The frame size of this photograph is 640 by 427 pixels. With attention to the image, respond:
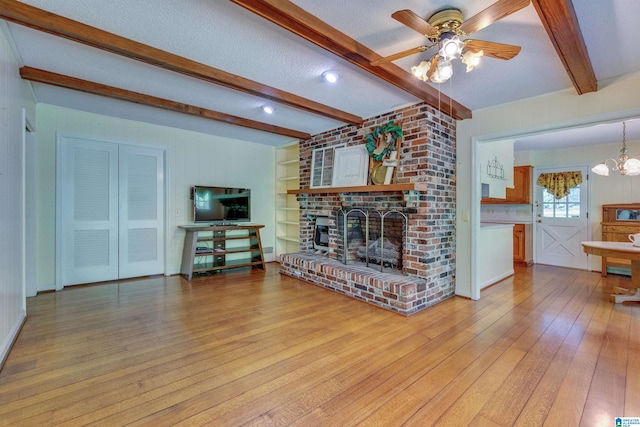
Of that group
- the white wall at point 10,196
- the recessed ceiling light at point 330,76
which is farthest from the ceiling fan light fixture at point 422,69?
the white wall at point 10,196

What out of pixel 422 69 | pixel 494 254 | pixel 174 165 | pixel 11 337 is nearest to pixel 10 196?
pixel 11 337

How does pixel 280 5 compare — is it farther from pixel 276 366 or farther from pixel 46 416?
pixel 46 416

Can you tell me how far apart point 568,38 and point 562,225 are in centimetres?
505

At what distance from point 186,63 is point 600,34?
3173 mm

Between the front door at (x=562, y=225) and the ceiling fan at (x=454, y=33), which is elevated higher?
the ceiling fan at (x=454, y=33)

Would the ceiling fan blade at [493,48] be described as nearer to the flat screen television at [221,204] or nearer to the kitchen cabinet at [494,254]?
the kitchen cabinet at [494,254]

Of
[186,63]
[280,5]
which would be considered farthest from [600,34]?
[186,63]

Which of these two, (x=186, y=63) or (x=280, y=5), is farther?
(x=186, y=63)

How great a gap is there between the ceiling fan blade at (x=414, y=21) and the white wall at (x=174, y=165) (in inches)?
166

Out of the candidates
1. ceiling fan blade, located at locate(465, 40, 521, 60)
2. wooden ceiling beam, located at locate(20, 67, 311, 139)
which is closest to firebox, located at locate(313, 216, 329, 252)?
wooden ceiling beam, located at locate(20, 67, 311, 139)

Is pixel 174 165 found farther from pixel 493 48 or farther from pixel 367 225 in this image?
pixel 493 48

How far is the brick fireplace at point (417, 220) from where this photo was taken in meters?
3.31

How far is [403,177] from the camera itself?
3.57 m

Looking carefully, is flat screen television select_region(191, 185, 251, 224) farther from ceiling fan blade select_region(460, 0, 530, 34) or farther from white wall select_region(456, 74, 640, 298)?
ceiling fan blade select_region(460, 0, 530, 34)
